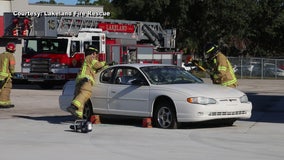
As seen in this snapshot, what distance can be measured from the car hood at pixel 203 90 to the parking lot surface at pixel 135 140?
728 mm

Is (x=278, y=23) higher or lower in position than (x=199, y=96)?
higher

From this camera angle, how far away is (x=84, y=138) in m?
11.6

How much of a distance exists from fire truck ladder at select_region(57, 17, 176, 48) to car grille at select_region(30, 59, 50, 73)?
1.45 m

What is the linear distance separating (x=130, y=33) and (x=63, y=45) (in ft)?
15.8

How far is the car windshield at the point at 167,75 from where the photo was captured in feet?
43.8

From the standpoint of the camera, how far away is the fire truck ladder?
2823 centimetres

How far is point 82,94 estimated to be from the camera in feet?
42.1

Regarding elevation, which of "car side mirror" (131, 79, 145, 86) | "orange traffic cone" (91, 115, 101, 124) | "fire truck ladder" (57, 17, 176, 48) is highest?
"fire truck ladder" (57, 17, 176, 48)

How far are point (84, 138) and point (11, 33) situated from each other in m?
16.5

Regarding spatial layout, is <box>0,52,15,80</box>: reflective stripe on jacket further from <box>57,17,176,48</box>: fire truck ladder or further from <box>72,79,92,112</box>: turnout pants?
<box>57,17,176,48</box>: fire truck ladder

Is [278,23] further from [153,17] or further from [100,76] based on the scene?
[100,76]

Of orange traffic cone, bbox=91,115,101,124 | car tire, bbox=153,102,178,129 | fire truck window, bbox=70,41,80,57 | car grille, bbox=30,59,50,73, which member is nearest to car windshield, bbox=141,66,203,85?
car tire, bbox=153,102,178,129

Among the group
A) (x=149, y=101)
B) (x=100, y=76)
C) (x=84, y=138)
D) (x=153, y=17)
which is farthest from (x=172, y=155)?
(x=153, y=17)

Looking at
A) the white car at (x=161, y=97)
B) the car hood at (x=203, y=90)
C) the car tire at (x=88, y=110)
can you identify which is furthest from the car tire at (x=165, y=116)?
the car tire at (x=88, y=110)
